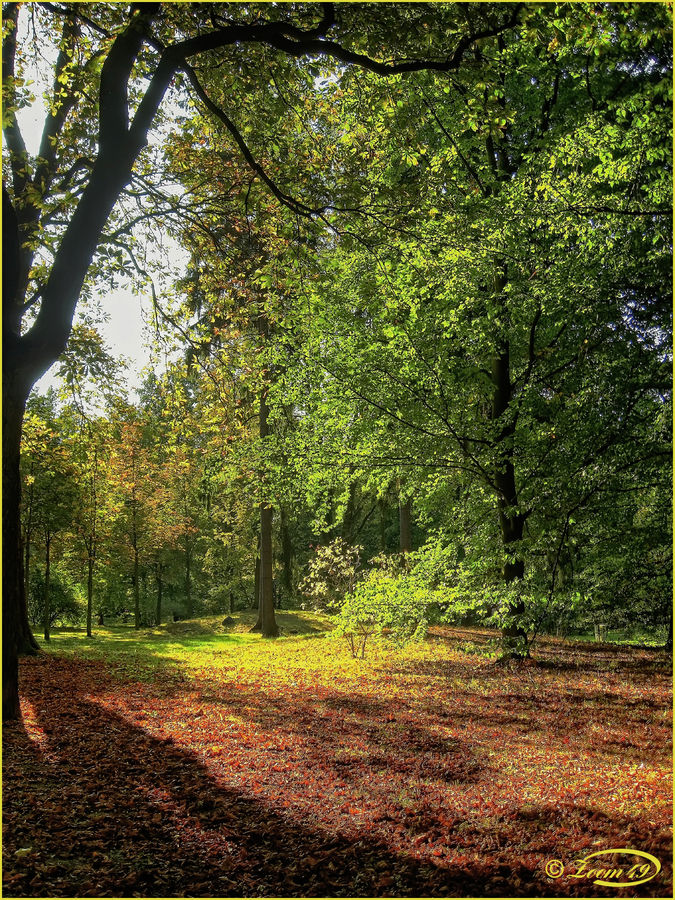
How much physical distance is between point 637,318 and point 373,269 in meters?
4.45

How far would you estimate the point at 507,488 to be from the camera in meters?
11.2

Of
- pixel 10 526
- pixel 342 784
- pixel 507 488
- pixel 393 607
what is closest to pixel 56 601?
pixel 393 607

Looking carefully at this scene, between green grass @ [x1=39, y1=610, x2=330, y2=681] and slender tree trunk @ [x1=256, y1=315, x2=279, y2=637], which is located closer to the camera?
green grass @ [x1=39, y1=610, x2=330, y2=681]

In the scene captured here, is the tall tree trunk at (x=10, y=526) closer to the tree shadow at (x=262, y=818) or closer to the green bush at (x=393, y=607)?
the tree shadow at (x=262, y=818)

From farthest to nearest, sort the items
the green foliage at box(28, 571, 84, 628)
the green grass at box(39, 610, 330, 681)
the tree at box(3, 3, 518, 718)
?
the green foliage at box(28, 571, 84, 628) < the green grass at box(39, 610, 330, 681) < the tree at box(3, 3, 518, 718)

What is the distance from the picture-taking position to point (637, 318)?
7.93 m

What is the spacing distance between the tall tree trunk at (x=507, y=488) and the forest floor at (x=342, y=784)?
33.9 inches

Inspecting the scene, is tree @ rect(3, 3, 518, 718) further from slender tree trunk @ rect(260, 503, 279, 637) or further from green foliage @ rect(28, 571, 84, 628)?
green foliage @ rect(28, 571, 84, 628)

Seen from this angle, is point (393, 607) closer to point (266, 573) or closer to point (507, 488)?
point (507, 488)
